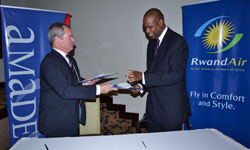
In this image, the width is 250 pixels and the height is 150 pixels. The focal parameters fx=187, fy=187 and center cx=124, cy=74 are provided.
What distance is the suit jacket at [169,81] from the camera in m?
1.79

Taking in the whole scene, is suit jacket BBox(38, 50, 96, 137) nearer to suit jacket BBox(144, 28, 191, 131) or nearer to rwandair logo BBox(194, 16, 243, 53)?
suit jacket BBox(144, 28, 191, 131)

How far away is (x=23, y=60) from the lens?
248cm

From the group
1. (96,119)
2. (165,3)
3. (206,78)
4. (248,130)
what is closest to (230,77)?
(206,78)

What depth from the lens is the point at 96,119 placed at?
2764 millimetres

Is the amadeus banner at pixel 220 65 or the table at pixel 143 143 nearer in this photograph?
the table at pixel 143 143

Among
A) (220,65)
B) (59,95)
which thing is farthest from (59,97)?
(220,65)

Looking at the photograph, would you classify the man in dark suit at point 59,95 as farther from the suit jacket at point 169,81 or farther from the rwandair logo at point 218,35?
the rwandair logo at point 218,35

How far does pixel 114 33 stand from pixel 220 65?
2029 millimetres

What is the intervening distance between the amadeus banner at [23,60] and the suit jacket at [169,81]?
5.50 ft

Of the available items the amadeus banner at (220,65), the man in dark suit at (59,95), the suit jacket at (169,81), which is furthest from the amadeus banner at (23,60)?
the amadeus banner at (220,65)

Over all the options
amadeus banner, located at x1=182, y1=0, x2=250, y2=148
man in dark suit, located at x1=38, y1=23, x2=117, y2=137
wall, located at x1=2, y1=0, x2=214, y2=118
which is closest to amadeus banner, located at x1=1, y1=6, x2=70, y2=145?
man in dark suit, located at x1=38, y1=23, x2=117, y2=137

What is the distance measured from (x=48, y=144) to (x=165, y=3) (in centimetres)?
290

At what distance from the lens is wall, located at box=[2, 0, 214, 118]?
134 inches

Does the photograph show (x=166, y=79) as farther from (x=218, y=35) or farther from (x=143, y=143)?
(x=218, y=35)
